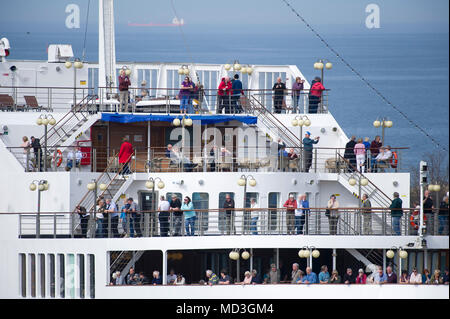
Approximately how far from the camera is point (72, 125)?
40.2m

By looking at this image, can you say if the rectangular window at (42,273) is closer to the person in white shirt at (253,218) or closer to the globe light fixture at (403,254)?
the person in white shirt at (253,218)

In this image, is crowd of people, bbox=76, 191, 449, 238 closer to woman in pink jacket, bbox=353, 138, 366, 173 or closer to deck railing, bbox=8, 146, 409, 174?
deck railing, bbox=8, 146, 409, 174

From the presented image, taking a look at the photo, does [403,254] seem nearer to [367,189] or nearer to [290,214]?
[290,214]

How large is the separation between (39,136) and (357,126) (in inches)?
1758

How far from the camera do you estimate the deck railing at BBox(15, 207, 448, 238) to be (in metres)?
36.2

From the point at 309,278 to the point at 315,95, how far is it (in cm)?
798

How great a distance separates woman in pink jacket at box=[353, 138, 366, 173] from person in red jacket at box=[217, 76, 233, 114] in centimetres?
415

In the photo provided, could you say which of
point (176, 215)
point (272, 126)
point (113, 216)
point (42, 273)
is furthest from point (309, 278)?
point (42, 273)

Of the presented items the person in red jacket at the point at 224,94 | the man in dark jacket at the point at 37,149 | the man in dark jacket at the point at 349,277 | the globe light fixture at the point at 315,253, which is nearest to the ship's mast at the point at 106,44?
the person in red jacket at the point at 224,94

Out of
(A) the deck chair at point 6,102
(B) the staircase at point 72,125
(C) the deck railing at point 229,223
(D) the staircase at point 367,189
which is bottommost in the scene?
(C) the deck railing at point 229,223

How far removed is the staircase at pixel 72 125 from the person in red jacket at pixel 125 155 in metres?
1.61

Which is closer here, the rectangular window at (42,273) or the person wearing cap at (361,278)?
the person wearing cap at (361,278)

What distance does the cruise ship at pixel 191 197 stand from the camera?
3578 centimetres
